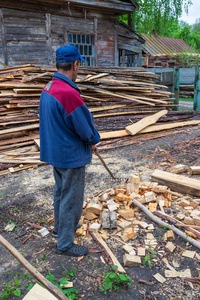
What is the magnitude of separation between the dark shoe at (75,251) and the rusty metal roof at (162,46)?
26070mm

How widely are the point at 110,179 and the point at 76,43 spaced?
31.8 ft

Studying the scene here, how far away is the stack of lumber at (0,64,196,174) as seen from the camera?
636cm

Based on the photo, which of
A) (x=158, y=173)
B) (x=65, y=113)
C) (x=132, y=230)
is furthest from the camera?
(x=158, y=173)

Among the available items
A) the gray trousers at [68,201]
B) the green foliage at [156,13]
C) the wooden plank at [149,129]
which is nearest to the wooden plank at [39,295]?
the gray trousers at [68,201]

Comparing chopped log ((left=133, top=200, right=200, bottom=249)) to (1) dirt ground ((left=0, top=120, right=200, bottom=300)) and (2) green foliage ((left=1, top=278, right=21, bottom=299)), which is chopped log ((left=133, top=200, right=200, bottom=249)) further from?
(2) green foliage ((left=1, top=278, right=21, bottom=299))

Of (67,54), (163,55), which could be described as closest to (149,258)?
(67,54)

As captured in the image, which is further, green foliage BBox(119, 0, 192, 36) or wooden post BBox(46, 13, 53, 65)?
green foliage BBox(119, 0, 192, 36)

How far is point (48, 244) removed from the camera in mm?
3109

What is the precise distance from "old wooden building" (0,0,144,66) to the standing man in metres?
9.09

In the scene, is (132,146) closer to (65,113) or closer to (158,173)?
(158,173)

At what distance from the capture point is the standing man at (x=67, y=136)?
2508 millimetres

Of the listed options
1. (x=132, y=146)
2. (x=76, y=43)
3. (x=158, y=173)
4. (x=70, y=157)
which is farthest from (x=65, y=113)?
(x=76, y=43)

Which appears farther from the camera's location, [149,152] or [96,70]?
[96,70]

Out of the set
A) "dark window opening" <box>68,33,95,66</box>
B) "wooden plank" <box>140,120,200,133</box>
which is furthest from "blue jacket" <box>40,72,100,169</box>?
"dark window opening" <box>68,33,95,66</box>
